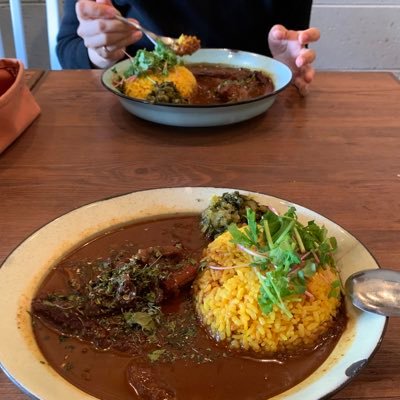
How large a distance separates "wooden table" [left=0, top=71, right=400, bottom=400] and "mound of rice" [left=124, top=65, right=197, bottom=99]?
0.09 meters

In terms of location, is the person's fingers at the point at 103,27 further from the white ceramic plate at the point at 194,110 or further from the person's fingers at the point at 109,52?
the white ceramic plate at the point at 194,110

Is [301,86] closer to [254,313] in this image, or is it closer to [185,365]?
[254,313]

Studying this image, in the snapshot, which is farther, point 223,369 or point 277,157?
point 277,157

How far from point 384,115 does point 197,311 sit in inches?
49.5

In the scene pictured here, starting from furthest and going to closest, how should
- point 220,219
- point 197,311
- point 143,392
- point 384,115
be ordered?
point 384,115 < point 220,219 < point 197,311 < point 143,392

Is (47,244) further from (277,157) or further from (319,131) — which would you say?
(319,131)

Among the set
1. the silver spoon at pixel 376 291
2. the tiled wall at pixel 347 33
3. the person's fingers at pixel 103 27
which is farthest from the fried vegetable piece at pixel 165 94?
the tiled wall at pixel 347 33

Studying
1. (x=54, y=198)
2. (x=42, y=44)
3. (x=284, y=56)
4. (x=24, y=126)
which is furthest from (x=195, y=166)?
(x=42, y=44)

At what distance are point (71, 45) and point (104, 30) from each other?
0.49 m

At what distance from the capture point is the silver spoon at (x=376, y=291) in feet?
3.02

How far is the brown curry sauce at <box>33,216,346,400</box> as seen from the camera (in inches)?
33.2

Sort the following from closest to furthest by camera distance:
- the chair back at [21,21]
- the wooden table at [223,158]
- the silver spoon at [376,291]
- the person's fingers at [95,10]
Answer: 1. the silver spoon at [376,291]
2. the wooden table at [223,158]
3. the person's fingers at [95,10]
4. the chair back at [21,21]

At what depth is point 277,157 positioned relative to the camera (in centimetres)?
165

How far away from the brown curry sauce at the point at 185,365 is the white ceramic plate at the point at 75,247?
26 mm
